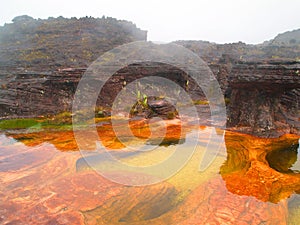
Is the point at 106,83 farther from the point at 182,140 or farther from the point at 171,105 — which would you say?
the point at 182,140

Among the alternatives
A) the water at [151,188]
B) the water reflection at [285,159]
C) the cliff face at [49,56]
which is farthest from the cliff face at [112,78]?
the water at [151,188]

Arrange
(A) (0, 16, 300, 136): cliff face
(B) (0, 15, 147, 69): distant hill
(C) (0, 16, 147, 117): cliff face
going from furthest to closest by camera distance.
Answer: (B) (0, 15, 147, 69): distant hill < (C) (0, 16, 147, 117): cliff face < (A) (0, 16, 300, 136): cliff face

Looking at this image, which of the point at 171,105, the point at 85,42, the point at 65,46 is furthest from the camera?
the point at 85,42

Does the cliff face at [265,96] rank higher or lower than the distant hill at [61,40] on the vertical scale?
lower

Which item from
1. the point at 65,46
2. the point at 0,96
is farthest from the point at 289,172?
the point at 65,46

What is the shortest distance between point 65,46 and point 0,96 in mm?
15315

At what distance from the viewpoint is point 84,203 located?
3.16m

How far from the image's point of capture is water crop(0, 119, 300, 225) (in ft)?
9.59

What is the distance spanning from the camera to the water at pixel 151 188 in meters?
2.92

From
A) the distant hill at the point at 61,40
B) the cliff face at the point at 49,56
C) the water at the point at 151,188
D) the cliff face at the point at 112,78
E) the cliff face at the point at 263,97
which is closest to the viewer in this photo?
the water at the point at 151,188

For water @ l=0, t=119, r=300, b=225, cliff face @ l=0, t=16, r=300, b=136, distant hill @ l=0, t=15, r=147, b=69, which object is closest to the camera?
water @ l=0, t=119, r=300, b=225

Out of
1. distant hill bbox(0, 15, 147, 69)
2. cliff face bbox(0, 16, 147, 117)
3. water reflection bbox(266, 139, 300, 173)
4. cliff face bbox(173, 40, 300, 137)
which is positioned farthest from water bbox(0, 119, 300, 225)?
distant hill bbox(0, 15, 147, 69)

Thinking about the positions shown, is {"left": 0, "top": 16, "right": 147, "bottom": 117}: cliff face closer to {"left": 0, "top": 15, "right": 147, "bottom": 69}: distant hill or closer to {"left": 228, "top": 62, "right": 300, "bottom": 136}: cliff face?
{"left": 0, "top": 15, "right": 147, "bottom": 69}: distant hill

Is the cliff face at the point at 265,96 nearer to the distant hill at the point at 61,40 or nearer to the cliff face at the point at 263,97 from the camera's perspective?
the cliff face at the point at 263,97
